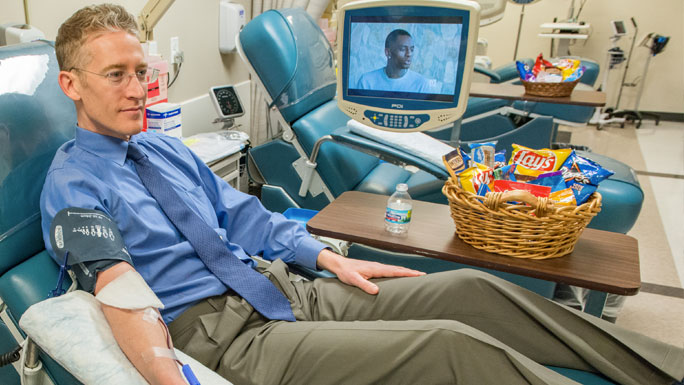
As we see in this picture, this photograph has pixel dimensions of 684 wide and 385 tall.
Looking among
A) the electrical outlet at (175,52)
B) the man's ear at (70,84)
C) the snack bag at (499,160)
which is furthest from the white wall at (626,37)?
the man's ear at (70,84)

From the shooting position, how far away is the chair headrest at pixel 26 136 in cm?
105

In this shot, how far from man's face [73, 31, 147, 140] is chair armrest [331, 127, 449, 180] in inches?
32.0

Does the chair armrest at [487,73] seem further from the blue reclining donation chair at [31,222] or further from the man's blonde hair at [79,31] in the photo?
the blue reclining donation chair at [31,222]

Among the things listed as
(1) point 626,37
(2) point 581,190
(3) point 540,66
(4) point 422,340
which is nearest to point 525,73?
(3) point 540,66

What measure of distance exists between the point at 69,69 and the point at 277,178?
124 centimetres

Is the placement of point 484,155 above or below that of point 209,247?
above

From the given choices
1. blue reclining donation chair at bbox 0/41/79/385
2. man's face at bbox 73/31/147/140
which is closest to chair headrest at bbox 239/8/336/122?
man's face at bbox 73/31/147/140

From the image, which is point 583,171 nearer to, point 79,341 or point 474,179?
point 474,179

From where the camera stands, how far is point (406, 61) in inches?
63.6

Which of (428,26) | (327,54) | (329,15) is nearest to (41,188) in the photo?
(428,26)

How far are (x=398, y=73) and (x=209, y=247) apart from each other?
2.72 feet

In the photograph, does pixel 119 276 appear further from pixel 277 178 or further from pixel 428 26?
pixel 277 178

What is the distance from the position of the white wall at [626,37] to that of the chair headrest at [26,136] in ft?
21.1

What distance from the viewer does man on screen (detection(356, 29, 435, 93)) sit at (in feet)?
5.26
